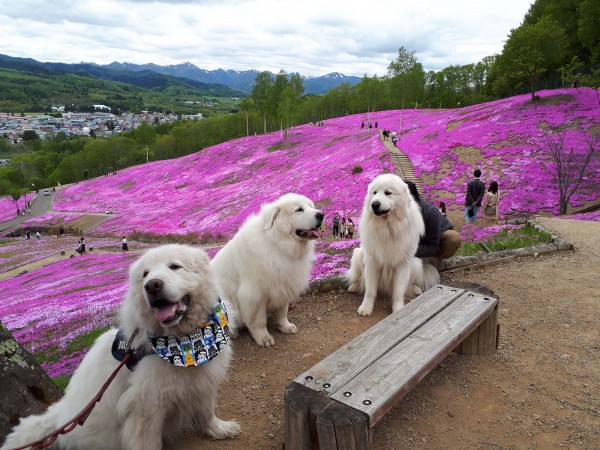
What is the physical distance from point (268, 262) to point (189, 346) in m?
1.67

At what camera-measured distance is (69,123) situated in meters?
166

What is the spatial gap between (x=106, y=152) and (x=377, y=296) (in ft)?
239

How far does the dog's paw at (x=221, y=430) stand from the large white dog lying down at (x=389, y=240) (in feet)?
7.80

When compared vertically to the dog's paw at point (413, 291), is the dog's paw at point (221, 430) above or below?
below

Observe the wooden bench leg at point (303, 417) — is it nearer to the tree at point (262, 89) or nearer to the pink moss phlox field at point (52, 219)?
the pink moss phlox field at point (52, 219)

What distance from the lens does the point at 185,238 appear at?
68.8ft

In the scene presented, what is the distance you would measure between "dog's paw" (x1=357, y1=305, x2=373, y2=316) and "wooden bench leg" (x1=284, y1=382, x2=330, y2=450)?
8.76 ft

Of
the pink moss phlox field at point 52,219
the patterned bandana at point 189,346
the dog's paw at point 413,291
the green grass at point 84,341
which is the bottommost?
the pink moss phlox field at point 52,219

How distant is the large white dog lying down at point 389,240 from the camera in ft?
14.7

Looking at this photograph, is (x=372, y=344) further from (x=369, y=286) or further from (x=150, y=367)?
(x=369, y=286)

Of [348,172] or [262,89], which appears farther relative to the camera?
[262,89]

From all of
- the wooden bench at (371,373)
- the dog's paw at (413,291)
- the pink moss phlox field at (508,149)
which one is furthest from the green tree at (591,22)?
the wooden bench at (371,373)

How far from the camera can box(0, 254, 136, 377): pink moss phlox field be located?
7.99 m

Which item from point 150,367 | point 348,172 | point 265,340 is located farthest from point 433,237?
point 348,172
